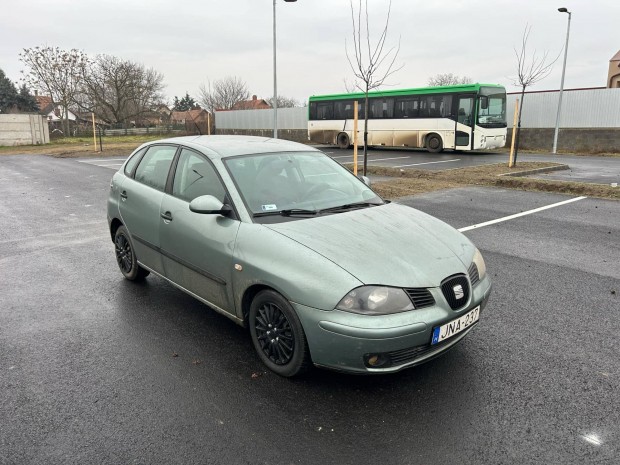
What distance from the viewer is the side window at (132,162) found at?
512 centimetres

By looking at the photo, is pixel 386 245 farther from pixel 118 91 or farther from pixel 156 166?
pixel 118 91

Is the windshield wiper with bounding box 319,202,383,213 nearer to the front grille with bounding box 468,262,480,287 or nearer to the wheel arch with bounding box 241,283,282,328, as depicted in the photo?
the wheel arch with bounding box 241,283,282,328

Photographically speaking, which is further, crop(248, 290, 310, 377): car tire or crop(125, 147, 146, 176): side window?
crop(125, 147, 146, 176): side window

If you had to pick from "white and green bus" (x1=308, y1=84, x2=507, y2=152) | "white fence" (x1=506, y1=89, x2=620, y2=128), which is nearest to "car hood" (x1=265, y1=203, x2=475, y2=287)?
"white and green bus" (x1=308, y1=84, x2=507, y2=152)

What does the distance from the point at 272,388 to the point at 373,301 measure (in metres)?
0.94

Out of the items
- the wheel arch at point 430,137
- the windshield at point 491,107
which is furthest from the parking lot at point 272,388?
the wheel arch at point 430,137

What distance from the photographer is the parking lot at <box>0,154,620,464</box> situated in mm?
2555

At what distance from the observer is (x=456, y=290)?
10.1 ft

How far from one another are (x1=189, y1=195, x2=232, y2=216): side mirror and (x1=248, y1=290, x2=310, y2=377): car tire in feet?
2.37

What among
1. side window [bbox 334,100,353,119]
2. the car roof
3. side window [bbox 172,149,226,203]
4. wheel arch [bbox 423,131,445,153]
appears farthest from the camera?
side window [bbox 334,100,353,119]

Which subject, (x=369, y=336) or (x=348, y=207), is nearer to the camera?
(x=369, y=336)

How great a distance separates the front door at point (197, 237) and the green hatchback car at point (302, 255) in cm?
1

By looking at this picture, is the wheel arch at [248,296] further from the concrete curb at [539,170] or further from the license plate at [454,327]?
the concrete curb at [539,170]

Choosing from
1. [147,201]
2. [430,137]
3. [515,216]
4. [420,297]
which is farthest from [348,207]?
[430,137]
